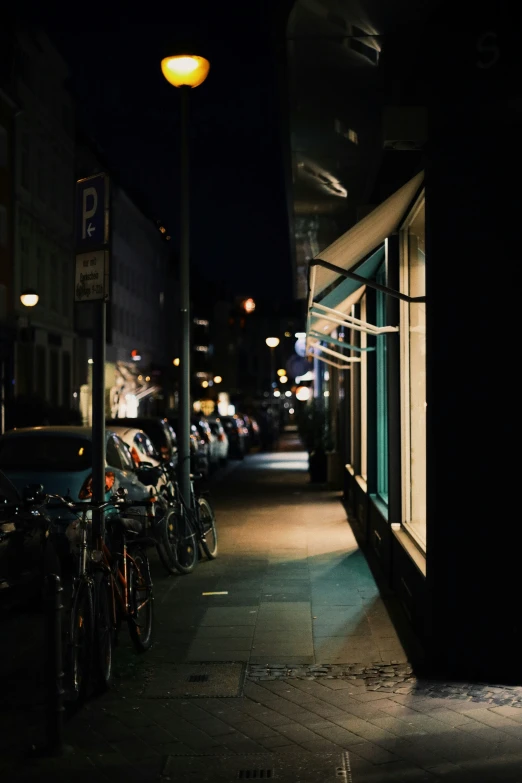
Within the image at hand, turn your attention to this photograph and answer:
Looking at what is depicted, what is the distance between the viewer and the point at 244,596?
10703 millimetres

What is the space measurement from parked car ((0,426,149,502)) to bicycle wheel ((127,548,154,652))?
320 centimetres

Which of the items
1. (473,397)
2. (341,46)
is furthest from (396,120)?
(341,46)

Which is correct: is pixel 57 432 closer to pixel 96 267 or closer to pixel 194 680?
pixel 96 267

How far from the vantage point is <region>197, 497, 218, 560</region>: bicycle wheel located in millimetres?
13042

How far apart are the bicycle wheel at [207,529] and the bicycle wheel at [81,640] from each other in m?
5.89

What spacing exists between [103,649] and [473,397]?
2.88 metres

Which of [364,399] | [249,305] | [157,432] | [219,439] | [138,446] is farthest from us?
[219,439]

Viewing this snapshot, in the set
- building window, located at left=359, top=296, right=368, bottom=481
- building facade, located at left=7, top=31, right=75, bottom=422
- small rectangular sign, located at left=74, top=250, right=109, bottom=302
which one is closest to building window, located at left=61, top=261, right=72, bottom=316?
building facade, located at left=7, top=31, right=75, bottom=422

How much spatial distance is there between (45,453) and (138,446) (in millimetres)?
3973

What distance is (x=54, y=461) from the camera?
40.7 feet

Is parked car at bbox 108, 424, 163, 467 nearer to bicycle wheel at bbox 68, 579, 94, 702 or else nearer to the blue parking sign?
the blue parking sign

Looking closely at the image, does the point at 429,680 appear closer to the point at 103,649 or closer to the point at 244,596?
the point at 103,649

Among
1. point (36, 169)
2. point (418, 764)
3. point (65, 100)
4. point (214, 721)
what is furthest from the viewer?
point (65, 100)

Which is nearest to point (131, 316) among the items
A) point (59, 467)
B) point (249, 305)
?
point (249, 305)
